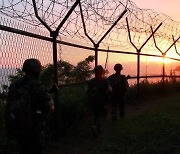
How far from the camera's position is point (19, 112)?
15.9ft

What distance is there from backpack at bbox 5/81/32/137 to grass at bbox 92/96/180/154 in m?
2.09

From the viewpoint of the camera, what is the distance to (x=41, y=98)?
16.5 ft

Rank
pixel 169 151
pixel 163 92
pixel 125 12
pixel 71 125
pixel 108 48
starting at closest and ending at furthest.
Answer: pixel 169 151, pixel 71 125, pixel 125 12, pixel 108 48, pixel 163 92

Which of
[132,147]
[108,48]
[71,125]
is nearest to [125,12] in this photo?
[108,48]

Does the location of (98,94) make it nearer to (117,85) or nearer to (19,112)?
(117,85)

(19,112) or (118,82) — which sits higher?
(118,82)

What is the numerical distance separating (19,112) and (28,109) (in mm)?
107

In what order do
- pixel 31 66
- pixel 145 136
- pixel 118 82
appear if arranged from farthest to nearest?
Answer: pixel 118 82 < pixel 145 136 < pixel 31 66

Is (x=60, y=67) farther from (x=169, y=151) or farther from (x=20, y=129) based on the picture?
(x=20, y=129)

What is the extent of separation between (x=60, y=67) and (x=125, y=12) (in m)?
2.08

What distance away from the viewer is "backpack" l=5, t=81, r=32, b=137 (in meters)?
4.86

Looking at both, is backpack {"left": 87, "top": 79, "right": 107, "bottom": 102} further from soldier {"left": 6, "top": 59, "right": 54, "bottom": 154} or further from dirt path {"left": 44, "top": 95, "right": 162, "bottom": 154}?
soldier {"left": 6, "top": 59, "right": 54, "bottom": 154}

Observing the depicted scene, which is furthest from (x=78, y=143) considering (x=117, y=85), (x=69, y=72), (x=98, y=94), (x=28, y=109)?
(x=69, y=72)

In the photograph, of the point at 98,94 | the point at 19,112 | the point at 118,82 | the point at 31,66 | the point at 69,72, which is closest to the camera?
the point at 19,112
